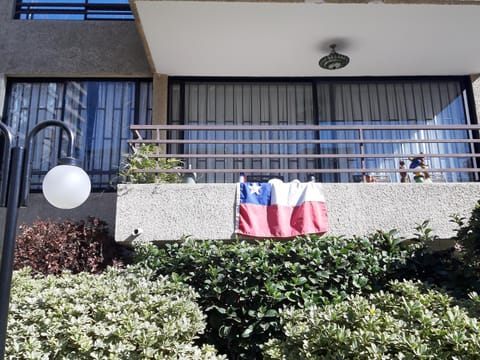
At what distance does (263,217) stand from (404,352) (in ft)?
9.61

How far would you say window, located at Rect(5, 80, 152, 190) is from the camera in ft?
26.1

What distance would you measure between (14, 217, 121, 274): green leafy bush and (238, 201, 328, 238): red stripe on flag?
77.7 inches

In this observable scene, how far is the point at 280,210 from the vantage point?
5.53m

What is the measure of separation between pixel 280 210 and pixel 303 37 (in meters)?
3.33

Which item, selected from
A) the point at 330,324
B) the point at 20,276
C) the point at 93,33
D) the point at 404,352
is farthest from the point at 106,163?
the point at 404,352

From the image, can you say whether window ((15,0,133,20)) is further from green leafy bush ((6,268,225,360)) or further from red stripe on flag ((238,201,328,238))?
green leafy bush ((6,268,225,360))

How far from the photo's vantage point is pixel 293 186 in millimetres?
5668

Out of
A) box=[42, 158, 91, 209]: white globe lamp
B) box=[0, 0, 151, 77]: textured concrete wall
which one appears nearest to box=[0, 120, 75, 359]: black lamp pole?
box=[42, 158, 91, 209]: white globe lamp

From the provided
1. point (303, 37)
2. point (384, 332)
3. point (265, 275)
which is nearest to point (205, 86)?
point (303, 37)

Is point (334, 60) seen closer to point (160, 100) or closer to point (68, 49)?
point (160, 100)

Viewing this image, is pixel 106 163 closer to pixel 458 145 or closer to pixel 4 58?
pixel 4 58

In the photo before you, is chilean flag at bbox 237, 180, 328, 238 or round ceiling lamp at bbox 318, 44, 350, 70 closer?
chilean flag at bbox 237, 180, 328, 238

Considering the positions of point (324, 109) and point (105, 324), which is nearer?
point (105, 324)

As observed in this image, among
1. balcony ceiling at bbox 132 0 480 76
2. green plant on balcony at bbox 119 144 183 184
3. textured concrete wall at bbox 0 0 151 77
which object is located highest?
textured concrete wall at bbox 0 0 151 77
